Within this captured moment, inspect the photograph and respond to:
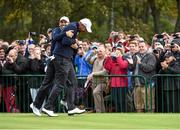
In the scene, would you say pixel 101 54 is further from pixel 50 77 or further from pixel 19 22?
pixel 19 22

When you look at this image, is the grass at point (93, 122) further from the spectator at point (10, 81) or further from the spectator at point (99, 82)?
the spectator at point (10, 81)

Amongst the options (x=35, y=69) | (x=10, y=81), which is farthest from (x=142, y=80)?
(x=10, y=81)

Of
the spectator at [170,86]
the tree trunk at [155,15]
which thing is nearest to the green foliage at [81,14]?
the tree trunk at [155,15]

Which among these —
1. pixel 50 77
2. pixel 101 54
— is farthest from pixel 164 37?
pixel 50 77

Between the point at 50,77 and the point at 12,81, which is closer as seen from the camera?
the point at 50,77

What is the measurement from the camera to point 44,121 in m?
18.2

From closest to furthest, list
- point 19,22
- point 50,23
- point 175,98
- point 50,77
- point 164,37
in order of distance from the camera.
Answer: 1. point 50,77
2. point 175,98
3. point 164,37
4. point 50,23
5. point 19,22

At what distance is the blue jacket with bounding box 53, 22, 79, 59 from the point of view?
1919 cm

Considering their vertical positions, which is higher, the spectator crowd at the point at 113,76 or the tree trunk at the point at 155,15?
the tree trunk at the point at 155,15

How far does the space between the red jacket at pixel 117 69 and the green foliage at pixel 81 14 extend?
1913cm

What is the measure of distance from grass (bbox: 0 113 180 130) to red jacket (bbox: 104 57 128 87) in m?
3.06

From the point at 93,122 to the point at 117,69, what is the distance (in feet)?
17.4

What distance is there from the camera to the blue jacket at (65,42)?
1919 cm

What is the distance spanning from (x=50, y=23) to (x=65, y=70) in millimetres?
23533
